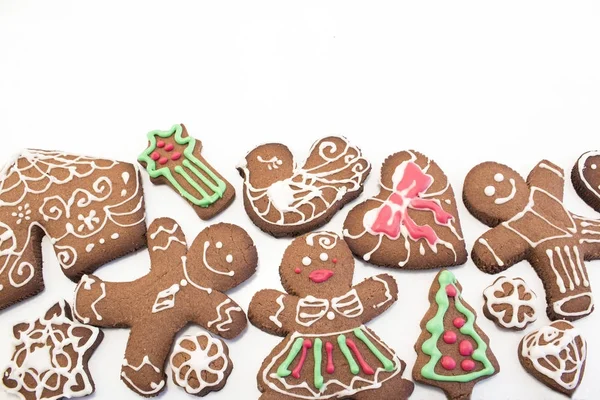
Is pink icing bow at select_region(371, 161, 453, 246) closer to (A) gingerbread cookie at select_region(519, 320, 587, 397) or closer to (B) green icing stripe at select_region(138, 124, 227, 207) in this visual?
(A) gingerbread cookie at select_region(519, 320, 587, 397)

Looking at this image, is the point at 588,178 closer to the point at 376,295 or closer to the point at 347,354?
the point at 376,295

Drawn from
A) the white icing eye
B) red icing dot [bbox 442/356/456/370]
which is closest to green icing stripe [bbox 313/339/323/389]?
red icing dot [bbox 442/356/456/370]

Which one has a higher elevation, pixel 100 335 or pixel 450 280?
pixel 450 280

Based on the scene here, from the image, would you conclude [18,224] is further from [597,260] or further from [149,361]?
[597,260]

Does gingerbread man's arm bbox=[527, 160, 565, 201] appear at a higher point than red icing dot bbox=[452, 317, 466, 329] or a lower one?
higher

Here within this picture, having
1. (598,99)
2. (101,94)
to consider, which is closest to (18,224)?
(101,94)

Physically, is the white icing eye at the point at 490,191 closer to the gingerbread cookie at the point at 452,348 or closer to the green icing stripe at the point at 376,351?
the gingerbread cookie at the point at 452,348
